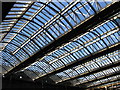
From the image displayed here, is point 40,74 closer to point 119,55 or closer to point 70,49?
point 70,49

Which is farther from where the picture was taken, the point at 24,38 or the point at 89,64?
the point at 89,64

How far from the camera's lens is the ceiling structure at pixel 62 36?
21359mm

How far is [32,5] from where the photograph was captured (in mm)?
21766

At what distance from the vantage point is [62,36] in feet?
81.5

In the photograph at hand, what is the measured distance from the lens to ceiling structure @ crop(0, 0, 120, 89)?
70.1 ft

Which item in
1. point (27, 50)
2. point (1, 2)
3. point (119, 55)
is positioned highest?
point (27, 50)

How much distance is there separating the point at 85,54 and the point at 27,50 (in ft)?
36.0

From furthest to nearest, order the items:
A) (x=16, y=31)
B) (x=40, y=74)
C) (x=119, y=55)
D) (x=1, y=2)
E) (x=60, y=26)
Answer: (x=40, y=74), (x=119, y=55), (x=16, y=31), (x=60, y=26), (x=1, y=2)

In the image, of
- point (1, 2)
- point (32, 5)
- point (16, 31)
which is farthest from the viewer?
point (16, 31)

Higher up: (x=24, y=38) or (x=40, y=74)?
(x=24, y=38)

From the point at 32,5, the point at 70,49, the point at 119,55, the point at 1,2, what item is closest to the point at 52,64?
the point at 70,49

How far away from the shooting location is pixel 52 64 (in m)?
40.5

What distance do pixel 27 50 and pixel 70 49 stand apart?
8209 millimetres

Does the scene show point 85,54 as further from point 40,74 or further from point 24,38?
point 40,74
